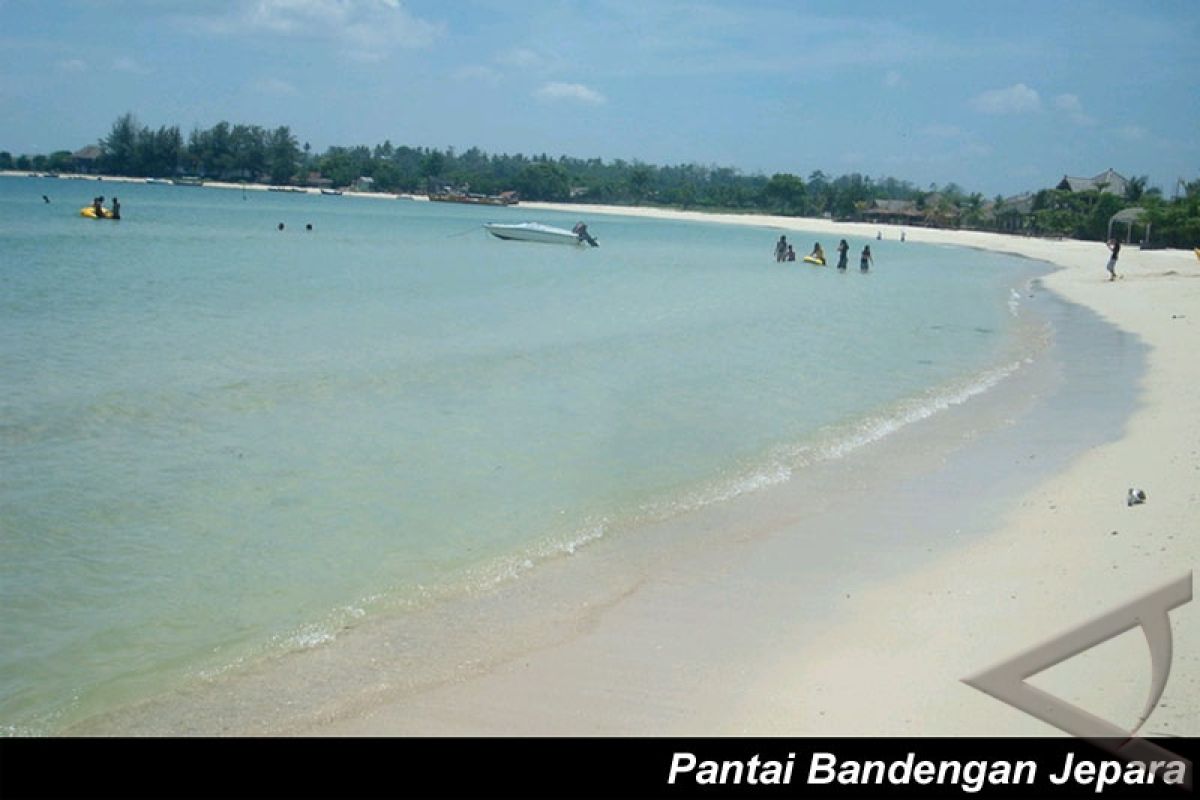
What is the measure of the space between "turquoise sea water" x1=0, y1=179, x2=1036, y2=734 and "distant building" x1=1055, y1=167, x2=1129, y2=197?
238 ft

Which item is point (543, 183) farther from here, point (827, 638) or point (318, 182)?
point (827, 638)

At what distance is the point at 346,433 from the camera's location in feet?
38.3

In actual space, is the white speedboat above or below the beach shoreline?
above

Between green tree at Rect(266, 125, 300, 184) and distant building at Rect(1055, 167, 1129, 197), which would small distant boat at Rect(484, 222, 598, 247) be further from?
green tree at Rect(266, 125, 300, 184)

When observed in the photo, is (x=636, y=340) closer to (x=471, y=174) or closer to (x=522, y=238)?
(x=522, y=238)

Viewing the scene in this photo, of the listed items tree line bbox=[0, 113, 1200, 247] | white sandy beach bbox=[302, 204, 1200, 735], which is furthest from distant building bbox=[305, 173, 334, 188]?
white sandy beach bbox=[302, 204, 1200, 735]

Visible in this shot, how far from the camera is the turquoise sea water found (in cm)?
679

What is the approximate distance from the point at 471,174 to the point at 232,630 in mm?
197383

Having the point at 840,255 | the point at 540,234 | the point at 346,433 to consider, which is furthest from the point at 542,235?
the point at 346,433

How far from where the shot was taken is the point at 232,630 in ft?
21.2
